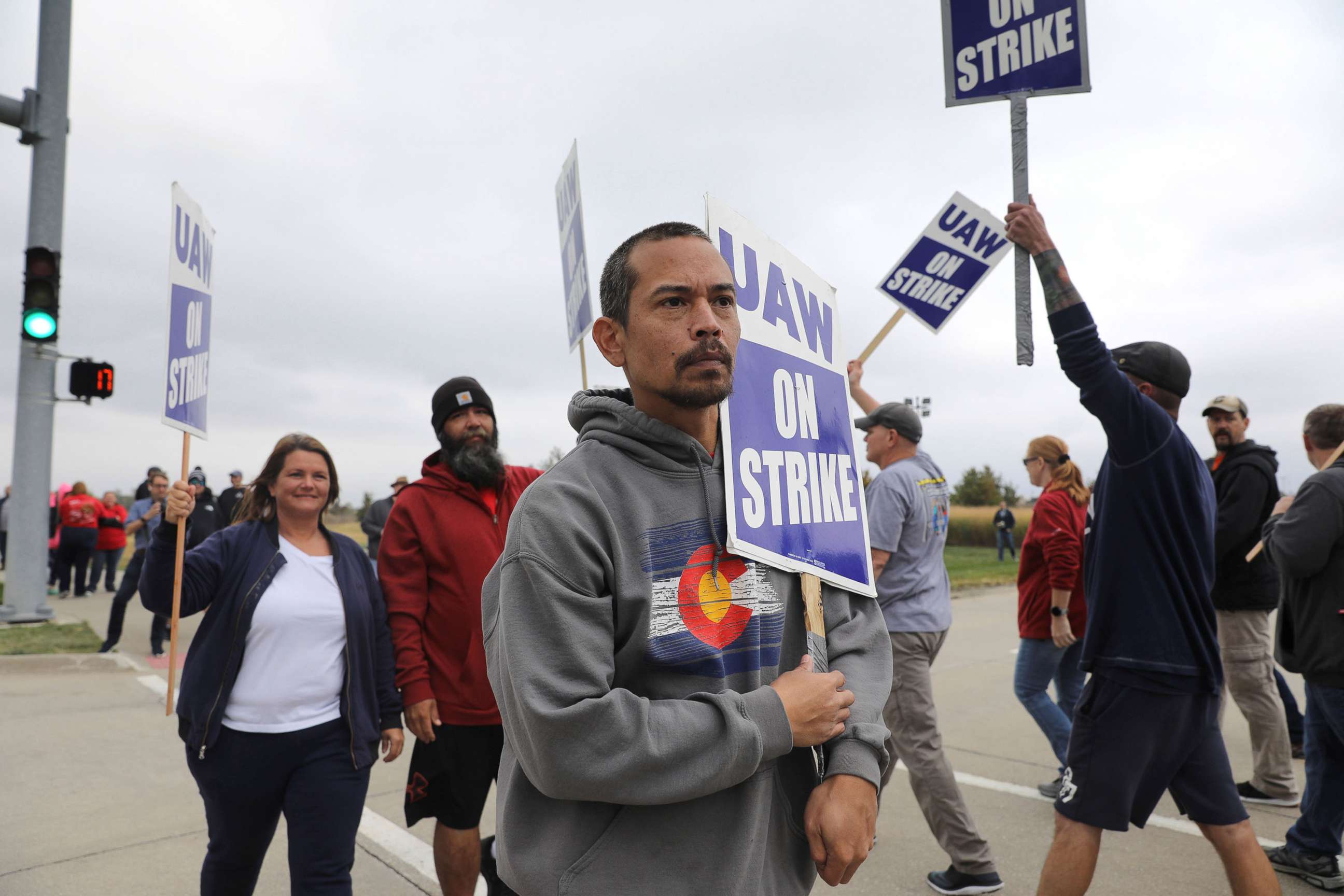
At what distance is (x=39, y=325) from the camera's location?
8328mm

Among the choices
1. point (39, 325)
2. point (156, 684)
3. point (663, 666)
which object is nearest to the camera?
point (663, 666)

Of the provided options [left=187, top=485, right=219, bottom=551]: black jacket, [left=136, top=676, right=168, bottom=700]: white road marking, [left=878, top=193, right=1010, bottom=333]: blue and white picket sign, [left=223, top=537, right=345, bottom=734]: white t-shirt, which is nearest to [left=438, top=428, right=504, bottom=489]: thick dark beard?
[left=223, top=537, right=345, bottom=734]: white t-shirt

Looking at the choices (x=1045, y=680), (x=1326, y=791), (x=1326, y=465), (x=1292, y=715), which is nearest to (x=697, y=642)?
(x=1326, y=791)

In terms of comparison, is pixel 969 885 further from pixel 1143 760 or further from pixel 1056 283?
pixel 1056 283

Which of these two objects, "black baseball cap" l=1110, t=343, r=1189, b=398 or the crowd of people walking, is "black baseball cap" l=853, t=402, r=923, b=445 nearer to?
the crowd of people walking

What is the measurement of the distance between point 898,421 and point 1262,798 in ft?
9.81

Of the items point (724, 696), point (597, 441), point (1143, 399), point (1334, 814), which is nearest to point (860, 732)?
point (724, 696)

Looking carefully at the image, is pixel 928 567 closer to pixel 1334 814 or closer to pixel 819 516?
A: pixel 1334 814

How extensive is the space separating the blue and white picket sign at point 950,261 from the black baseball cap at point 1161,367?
4.43 ft

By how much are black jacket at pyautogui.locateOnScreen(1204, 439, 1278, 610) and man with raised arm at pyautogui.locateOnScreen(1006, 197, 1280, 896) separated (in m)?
2.41

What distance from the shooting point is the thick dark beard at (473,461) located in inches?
138

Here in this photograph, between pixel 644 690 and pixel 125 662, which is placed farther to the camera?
pixel 125 662

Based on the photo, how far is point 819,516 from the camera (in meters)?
1.79

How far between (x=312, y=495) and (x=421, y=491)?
1.37 ft
